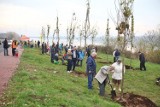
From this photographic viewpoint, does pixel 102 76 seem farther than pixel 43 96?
Yes

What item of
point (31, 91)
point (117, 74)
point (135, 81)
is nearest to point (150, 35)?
point (135, 81)

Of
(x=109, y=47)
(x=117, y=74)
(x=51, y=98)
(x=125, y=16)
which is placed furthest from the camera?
(x=109, y=47)

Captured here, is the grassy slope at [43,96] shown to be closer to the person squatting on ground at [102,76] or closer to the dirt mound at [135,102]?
the person squatting on ground at [102,76]

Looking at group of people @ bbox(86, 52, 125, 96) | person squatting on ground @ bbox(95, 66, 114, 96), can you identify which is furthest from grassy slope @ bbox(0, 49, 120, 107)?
group of people @ bbox(86, 52, 125, 96)

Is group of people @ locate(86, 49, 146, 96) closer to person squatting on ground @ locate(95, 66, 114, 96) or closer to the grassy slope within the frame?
person squatting on ground @ locate(95, 66, 114, 96)

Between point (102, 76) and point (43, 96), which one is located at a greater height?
point (102, 76)

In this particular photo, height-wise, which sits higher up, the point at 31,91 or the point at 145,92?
the point at 31,91

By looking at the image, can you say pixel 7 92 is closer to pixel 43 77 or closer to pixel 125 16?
pixel 43 77

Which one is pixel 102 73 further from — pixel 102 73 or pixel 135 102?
pixel 135 102

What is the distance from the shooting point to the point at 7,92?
1260 centimetres

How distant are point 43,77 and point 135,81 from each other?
9.12 metres

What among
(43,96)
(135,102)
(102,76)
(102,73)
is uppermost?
(102,73)

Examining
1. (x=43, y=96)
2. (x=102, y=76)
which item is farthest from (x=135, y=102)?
(x=43, y=96)

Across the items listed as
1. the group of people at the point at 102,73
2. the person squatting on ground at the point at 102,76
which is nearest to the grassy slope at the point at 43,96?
the person squatting on ground at the point at 102,76
